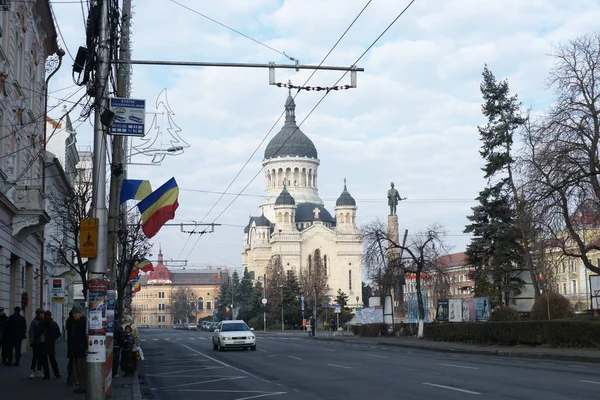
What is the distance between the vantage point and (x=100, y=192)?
14.0 m

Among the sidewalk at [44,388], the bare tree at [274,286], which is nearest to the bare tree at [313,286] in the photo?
the bare tree at [274,286]

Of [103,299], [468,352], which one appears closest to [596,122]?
[468,352]

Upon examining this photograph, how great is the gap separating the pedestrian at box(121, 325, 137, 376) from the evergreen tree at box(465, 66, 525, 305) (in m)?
32.5

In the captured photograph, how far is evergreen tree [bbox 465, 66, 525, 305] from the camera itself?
51.0m

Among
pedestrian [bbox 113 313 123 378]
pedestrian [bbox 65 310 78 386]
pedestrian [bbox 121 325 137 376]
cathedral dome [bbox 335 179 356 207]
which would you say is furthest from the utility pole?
cathedral dome [bbox 335 179 356 207]

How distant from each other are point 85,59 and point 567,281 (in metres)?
97.8

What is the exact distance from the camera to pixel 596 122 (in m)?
33.5

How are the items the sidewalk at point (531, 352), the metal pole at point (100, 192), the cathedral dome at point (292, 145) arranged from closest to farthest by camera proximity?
1. the metal pole at point (100, 192)
2. the sidewalk at point (531, 352)
3. the cathedral dome at point (292, 145)

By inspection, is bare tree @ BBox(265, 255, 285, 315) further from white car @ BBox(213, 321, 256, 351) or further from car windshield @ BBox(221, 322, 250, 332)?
white car @ BBox(213, 321, 256, 351)

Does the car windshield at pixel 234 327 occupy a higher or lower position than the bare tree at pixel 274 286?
lower

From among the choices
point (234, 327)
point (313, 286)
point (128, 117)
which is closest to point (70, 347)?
point (128, 117)

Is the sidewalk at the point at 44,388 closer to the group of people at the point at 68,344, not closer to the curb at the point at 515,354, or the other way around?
the group of people at the point at 68,344

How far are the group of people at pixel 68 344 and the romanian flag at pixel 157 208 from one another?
2425 millimetres

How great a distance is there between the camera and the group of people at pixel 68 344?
17062mm
